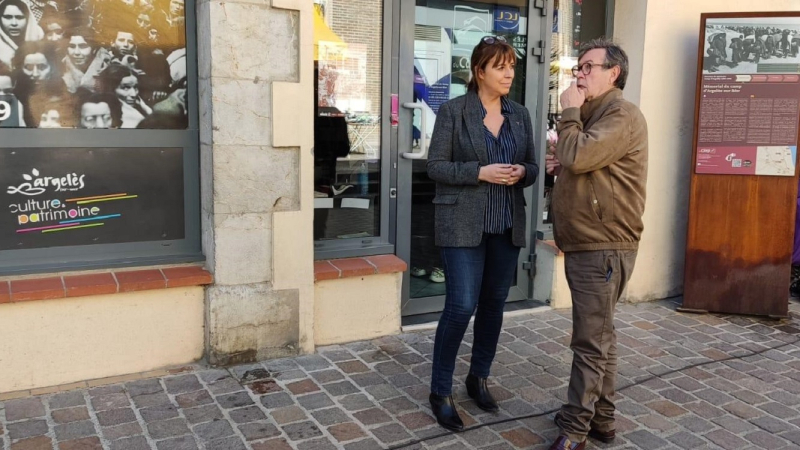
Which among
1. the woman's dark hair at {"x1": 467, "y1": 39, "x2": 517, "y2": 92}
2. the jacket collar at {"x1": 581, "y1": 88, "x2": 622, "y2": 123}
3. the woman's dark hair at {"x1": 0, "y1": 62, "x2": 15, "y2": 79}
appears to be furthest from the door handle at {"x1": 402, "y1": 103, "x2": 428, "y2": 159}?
the woman's dark hair at {"x1": 0, "y1": 62, "x2": 15, "y2": 79}

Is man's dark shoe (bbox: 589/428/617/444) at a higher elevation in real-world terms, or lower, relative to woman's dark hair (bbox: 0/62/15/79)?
lower

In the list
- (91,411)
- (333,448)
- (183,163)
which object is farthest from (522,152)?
(91,411)

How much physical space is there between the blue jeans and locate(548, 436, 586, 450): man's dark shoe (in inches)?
23.6

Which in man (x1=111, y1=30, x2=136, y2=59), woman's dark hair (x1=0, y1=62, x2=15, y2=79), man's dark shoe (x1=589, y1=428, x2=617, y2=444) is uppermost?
man (x1=111, y1=30, x2=136, y2=59)

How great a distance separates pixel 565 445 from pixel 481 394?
62 centimetres

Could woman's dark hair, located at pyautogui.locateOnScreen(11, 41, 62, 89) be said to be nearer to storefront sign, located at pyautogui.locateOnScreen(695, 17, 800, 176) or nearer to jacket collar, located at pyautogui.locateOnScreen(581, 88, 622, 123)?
jacket collar, located at pyautogui.locateOnScreen(581, 88, 622, 123)

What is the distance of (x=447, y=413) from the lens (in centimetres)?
360

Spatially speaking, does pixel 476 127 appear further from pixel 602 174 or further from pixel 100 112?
pixel 100 112

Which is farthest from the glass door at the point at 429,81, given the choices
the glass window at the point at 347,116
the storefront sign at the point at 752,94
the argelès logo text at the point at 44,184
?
the argelès logo text at the point at 44,184

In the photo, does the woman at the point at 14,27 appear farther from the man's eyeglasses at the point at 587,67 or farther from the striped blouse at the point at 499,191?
the man's eyeglasses at the point at 587,67

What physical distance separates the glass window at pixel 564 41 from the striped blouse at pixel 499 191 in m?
2.18

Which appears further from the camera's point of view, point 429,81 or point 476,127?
point 429,81

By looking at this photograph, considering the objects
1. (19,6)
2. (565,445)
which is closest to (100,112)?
(19,6)

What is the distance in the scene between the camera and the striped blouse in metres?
3.56
